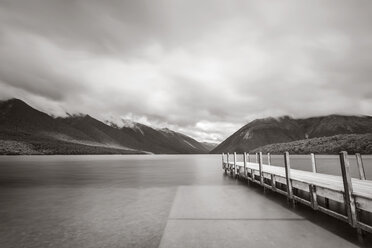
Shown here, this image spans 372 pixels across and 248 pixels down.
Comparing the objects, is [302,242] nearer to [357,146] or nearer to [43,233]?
[43,233]

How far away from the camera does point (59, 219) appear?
1191 centimetres

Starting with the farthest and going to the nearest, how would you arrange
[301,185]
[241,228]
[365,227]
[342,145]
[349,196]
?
1. [342,145]
2. [301,185]
3. [241,228]
4. [349,196]
5. [365,227]

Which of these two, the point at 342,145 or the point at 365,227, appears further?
the point at 342,145

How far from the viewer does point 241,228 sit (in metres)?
9.97

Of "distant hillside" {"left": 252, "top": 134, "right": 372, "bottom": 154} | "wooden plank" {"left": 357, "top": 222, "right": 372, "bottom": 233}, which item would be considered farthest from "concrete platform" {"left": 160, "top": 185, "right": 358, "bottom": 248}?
"distant hillside" {"left": 252, "top": 134, "right": 372, "bottom": 154}

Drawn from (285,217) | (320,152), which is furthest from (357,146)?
(285,217)

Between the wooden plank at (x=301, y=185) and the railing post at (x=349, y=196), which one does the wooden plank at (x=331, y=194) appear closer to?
the railing post at (x=349, y=196)

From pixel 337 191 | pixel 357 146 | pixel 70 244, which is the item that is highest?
pixel 357 146

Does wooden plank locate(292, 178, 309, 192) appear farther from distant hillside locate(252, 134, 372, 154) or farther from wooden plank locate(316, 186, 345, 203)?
distant hillside locate(252, 134, 372, 154)

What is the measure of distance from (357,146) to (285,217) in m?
178

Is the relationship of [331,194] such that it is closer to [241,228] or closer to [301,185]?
[301,185]

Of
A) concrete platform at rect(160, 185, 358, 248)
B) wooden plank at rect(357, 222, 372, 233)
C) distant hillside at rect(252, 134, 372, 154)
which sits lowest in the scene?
concrete platform at rect(160, 185, 358, 248)

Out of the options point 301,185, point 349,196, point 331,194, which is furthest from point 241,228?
point 301,185

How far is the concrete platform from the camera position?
326 inches
